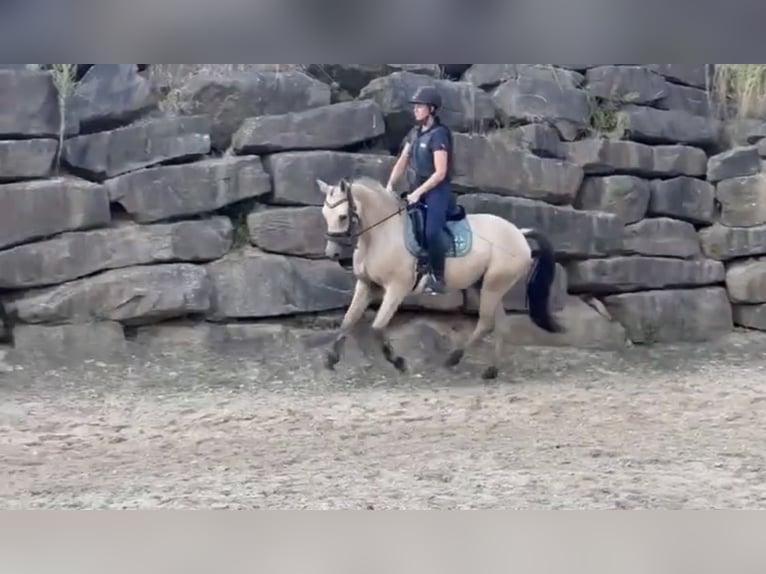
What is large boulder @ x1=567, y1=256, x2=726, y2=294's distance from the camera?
486 cm

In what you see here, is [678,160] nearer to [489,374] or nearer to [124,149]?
[489,374]

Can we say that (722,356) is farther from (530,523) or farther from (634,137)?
(530,523)

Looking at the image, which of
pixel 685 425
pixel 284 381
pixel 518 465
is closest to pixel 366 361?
pixel 284 381

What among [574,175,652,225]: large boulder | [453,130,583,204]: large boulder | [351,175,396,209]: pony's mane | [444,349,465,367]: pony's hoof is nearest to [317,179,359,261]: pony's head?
[351,175,396,209]: pony's mane

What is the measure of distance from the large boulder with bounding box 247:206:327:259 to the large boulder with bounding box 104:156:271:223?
162 millimetres

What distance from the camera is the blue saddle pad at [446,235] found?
420cm

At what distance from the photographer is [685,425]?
379 centimetres

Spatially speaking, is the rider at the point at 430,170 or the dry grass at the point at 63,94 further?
the dry grass at the point at 63,94

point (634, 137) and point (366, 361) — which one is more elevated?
point (634, 137)

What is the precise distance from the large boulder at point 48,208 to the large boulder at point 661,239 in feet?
8.81

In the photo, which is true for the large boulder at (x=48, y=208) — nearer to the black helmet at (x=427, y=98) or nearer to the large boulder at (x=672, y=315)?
the black helmet at (x=427, y=98)

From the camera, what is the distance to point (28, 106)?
4418 mm

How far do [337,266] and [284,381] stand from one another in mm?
672

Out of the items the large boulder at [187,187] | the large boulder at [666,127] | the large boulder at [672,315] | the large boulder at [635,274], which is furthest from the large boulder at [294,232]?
the large boulder at [666,127]
